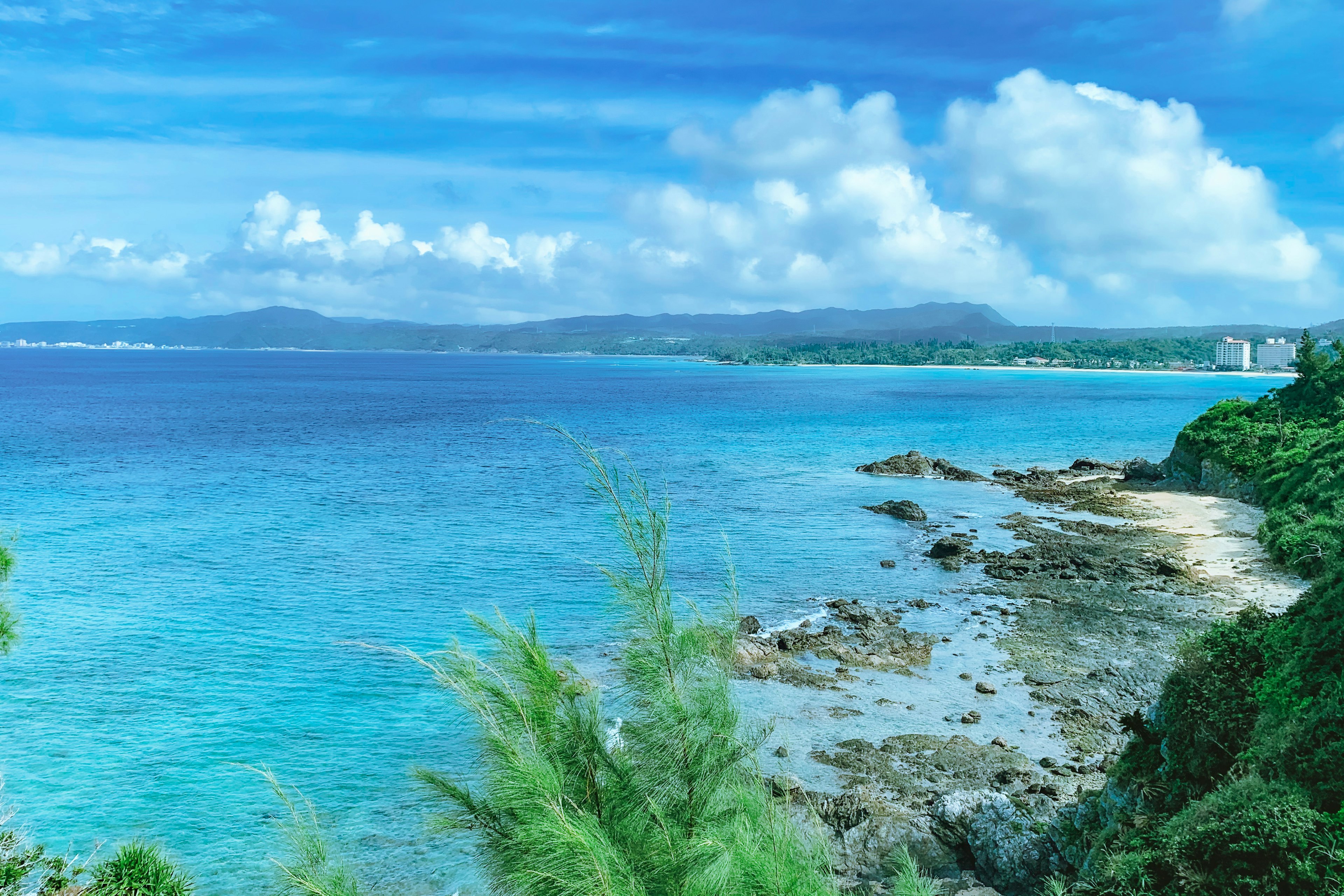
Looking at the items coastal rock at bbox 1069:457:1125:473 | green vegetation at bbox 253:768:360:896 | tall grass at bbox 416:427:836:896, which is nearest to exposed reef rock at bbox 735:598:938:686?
tall grass at bbox 416:427:836:896

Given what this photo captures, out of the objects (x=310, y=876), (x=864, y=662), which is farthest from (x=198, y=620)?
(x=310, y=876)

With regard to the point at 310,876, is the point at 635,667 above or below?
above

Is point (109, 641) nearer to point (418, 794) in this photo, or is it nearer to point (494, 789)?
point (418, 794)

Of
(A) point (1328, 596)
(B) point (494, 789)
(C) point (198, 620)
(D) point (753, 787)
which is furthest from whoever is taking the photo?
(C) point (198, 620)

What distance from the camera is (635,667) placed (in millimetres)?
7562

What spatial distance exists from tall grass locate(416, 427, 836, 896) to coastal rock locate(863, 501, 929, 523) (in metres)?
39.8

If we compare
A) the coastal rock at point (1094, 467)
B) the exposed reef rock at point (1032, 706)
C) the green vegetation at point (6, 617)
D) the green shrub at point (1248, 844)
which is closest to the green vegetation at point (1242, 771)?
the green shrub at point (1248, 844)

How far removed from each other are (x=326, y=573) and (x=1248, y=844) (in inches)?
1236

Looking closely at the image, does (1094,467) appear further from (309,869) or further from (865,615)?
(309,869)

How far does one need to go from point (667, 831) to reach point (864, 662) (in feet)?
64.2

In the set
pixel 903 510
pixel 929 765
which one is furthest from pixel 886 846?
pixel 903 510

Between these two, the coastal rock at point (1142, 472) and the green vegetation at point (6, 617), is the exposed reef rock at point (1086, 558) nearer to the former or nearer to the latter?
the coastal rock at point (1142, 472)

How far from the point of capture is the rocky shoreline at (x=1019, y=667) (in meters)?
15.1

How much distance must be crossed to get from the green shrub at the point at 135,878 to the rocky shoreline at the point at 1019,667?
9.34 metres
